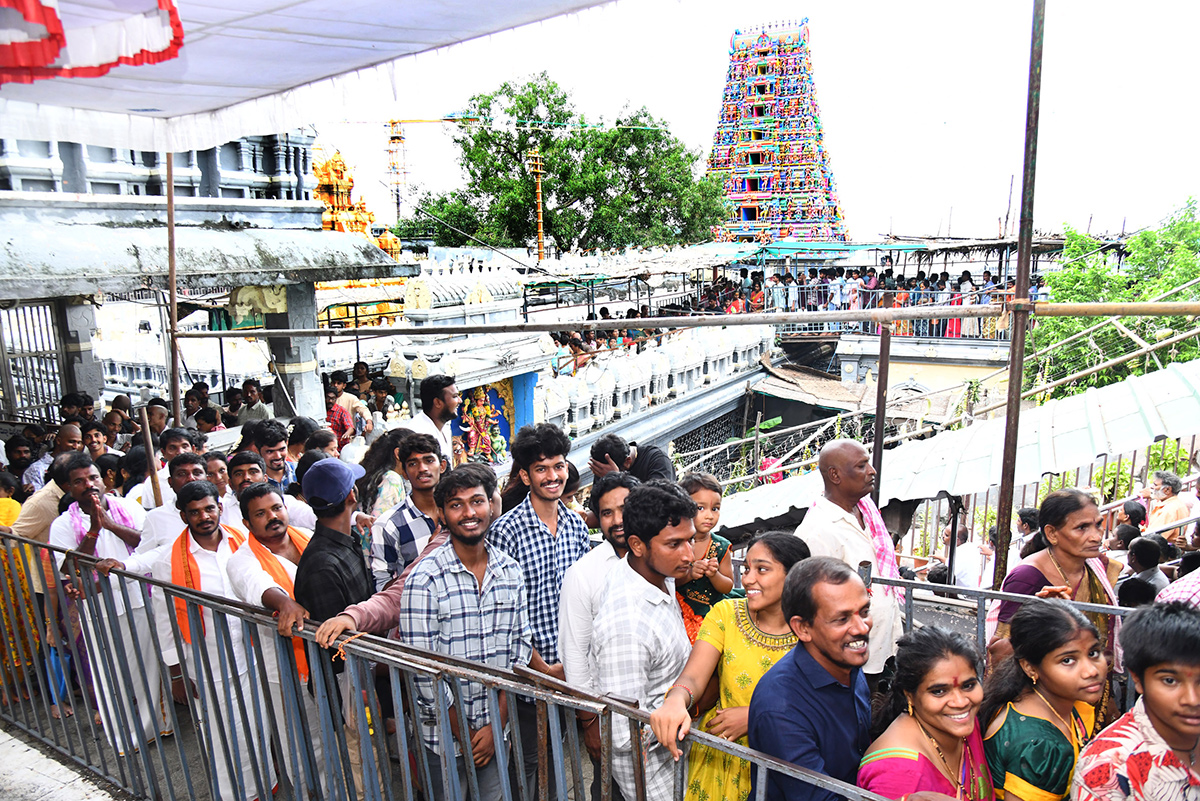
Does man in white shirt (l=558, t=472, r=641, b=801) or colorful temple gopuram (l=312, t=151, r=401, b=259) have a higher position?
colorful temple gopuram (l=312, t=151, r=401, b=259)

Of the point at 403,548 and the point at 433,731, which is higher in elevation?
the point at 403,548

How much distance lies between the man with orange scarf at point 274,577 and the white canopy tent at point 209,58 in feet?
5.18

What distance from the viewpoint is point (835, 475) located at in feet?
10.7

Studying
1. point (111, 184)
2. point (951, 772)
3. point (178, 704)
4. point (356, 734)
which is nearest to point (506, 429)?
point (111, 184)

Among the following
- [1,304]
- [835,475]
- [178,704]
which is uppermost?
[1,304]

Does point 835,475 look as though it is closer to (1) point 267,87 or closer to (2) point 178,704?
(1) point 267,87

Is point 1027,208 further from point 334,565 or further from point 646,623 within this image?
point 334,565

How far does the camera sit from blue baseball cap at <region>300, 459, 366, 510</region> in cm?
302

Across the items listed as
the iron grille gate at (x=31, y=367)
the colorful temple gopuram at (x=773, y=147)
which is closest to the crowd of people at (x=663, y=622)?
the iron grille gate at (x=31, y=367)

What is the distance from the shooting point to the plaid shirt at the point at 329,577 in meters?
2.89

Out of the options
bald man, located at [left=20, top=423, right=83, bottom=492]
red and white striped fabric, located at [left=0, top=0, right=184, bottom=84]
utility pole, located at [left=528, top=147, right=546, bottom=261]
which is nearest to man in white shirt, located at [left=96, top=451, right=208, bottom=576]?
bald man, located at [left=20, top=423, right=83, bottom=492]

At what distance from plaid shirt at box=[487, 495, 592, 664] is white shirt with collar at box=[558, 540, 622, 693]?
1.67 ft

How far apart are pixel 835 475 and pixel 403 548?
180cm

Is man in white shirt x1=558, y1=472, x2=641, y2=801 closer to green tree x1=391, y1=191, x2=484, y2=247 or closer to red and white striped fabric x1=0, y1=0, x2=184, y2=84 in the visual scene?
red and white striped fabric x1=0, y1=0, x2=184, y2=84
